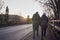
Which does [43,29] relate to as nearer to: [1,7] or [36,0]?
[36,0]

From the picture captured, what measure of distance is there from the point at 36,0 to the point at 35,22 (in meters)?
21.7

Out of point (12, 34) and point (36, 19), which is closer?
point (36, 19)

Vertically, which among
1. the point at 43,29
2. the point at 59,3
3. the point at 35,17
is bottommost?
the point at 43,29

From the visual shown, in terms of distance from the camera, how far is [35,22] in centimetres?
1372

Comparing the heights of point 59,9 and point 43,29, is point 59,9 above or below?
above

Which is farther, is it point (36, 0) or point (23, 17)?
point (23, 17)

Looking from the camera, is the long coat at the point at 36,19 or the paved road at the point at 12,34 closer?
the long coat at the point at 36,19

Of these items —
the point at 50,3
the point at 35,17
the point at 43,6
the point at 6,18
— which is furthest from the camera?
the point at 6,18

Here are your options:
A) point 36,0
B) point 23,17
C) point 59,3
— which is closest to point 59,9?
point 59,3

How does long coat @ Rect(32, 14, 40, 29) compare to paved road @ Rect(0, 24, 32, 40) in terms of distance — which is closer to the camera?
long coat @ Rect(32, 14, 40, 29)

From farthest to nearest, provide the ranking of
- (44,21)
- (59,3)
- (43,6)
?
(43,6) → (59,3) → (44,21)

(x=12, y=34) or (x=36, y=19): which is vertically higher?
(x=36, y=19)

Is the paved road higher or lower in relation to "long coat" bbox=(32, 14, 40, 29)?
lower

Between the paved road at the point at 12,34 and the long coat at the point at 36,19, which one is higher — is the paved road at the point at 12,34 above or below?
below
